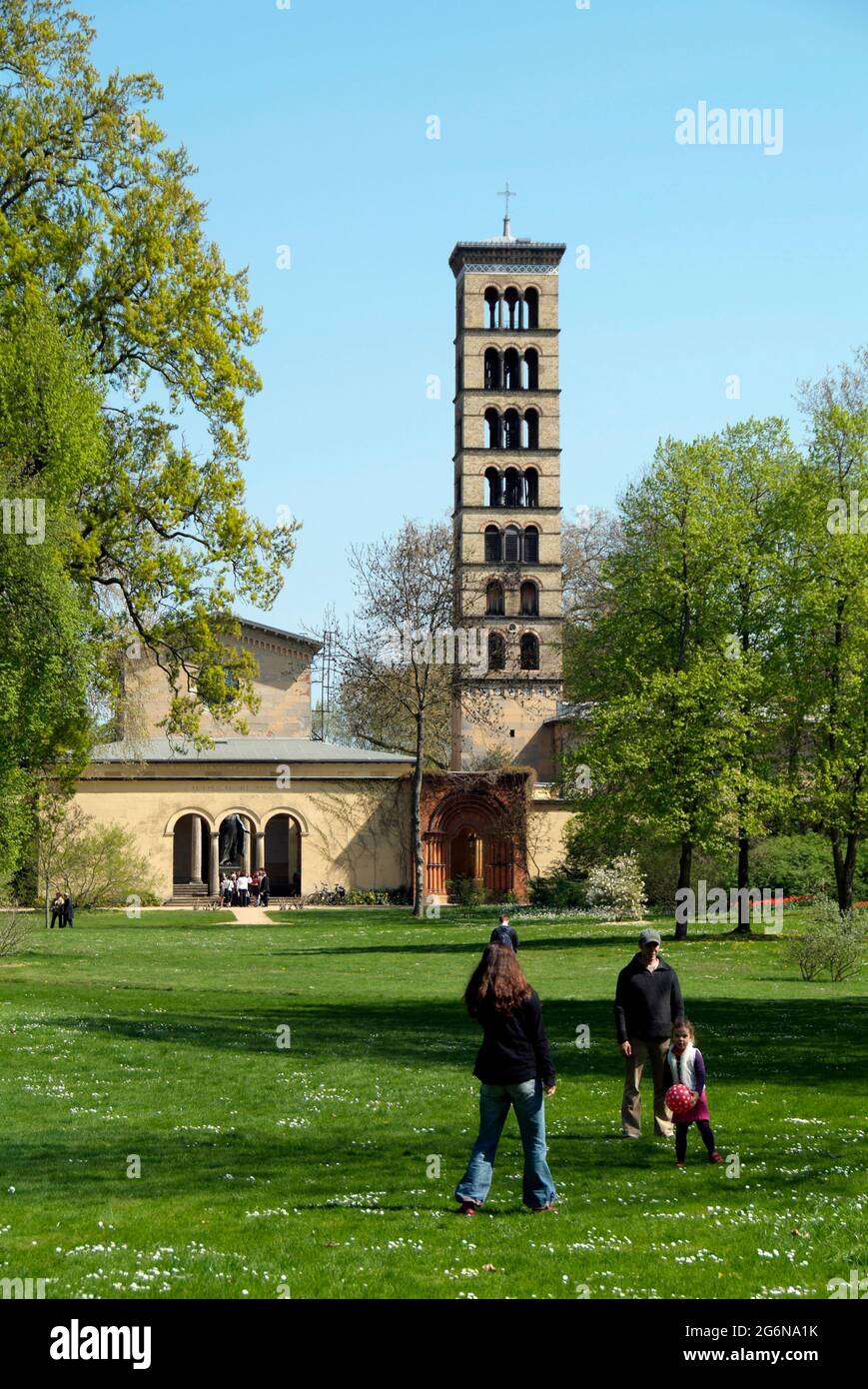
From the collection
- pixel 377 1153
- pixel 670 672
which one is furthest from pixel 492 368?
pixel 377 1153

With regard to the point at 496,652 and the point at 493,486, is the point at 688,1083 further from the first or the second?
the point at 493,486

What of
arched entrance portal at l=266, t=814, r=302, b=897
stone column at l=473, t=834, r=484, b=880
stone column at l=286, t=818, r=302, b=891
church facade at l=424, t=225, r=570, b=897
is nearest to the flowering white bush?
stone column at l=473, t=834, r=484, b=880

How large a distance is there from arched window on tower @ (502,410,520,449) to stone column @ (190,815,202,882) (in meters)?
Result: 25.7

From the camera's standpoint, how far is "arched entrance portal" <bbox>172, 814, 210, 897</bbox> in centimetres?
6569

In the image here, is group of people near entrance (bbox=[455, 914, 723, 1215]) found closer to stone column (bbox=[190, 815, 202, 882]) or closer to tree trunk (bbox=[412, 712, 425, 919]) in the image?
tree trunk (bbox=[412, 712, 425, 919])

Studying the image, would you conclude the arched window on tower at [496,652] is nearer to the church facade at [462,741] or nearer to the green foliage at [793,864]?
the church facade at [462,741]

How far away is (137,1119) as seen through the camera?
15.0 meters

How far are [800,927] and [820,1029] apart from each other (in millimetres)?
21110

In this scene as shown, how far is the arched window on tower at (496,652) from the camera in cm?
7069

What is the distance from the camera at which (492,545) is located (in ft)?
257

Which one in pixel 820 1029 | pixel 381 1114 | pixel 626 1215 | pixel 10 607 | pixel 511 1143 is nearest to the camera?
pixel 626 1215

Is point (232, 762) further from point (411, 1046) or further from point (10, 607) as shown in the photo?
point (411, 1046)

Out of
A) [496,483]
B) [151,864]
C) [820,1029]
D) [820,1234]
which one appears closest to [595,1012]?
[820,1029]

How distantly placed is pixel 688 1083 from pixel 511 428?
68307 mm
